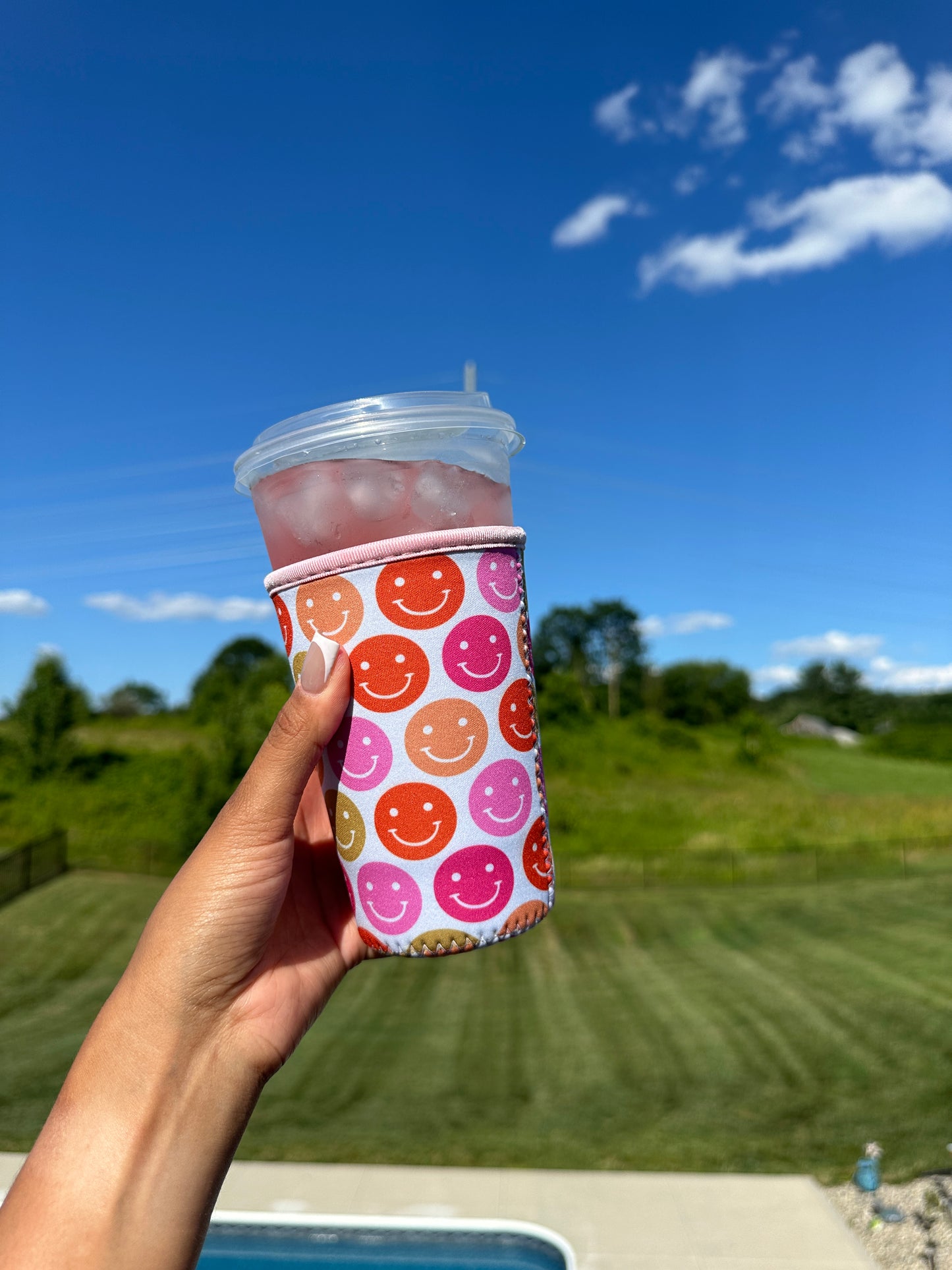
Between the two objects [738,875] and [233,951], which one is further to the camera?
[738,875]

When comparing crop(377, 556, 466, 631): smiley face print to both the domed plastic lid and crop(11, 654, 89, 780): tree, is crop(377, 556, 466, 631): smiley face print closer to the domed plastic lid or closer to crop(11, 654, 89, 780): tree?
the domed plastic lid

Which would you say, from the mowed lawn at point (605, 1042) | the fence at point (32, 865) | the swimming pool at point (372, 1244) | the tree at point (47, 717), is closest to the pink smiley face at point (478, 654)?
the swimming pool at point (372, 1244)

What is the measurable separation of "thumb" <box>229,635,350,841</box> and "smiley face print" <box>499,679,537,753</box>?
315 millimetres

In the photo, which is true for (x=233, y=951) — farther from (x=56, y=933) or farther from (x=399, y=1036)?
(x=56, y=933)

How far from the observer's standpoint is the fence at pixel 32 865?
61.3 feet

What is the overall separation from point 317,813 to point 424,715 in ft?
1.80

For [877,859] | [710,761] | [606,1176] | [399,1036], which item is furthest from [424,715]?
[710,761]

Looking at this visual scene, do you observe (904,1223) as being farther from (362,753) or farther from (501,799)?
(362,753)

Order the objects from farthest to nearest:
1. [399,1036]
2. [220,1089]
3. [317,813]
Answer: [399,1036]
[317,813]
[220,1089]

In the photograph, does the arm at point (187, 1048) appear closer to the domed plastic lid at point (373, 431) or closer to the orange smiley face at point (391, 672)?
the orange smiley face at point (391, 672)

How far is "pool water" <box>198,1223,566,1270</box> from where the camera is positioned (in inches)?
285

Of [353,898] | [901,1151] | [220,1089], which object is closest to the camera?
[220,1089]

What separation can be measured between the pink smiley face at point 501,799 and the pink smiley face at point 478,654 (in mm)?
164

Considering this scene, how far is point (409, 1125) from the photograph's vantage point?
9.87 m
